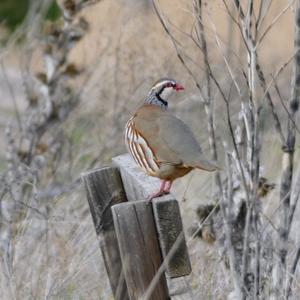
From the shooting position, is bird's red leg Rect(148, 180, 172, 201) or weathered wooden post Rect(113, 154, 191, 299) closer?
weathered wooden post Rect(113, 154, 191, 299)

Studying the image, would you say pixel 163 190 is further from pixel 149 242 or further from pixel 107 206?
pixel 107 206

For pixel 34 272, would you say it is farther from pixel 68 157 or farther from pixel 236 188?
pixel 68 157

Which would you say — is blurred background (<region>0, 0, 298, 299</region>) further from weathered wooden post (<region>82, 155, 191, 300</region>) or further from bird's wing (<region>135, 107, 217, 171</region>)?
weathered wooden post (<region>82, 155, 191, 300</region>)

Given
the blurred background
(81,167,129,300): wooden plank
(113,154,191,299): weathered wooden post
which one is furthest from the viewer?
the blurred background

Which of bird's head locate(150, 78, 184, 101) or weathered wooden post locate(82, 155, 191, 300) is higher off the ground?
bird's head locate(150, 78, 184, 101)

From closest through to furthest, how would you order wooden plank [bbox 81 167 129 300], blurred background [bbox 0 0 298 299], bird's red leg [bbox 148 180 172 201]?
1. bird's red leg [bbox 148 180 172 201]
2. wooden plank [bbox 81 167 129 300]
3. blurred background [bbox 0 0 298 299]

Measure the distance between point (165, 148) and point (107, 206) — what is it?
1.22ft

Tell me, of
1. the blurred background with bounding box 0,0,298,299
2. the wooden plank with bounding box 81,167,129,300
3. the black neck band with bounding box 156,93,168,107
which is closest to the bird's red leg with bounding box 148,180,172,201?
the wooden plank with bounding box 81,167,129,300

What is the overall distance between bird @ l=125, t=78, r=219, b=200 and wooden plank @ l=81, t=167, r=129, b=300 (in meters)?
0.15

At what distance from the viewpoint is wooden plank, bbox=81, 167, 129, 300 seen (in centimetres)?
383

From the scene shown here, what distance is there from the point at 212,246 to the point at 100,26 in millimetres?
3158

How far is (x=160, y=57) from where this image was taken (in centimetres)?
687

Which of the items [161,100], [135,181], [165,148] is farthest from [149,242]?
[161,100]

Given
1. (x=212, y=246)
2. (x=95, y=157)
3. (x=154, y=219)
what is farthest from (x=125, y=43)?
(x=154, y=219)
